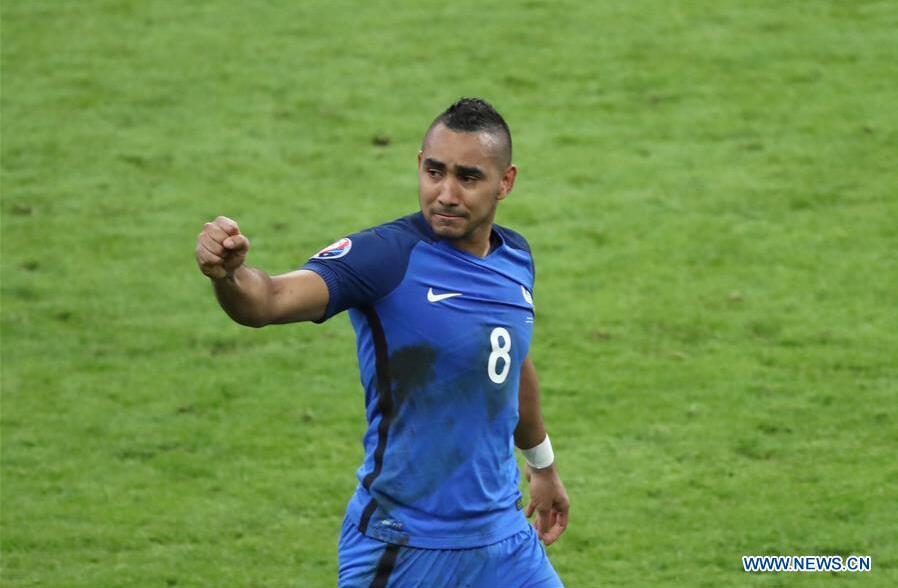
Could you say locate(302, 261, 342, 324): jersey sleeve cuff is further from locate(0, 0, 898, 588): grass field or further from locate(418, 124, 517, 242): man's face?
locate(0, 0, 898, 588): grass field

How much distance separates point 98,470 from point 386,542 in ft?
A: 14.2

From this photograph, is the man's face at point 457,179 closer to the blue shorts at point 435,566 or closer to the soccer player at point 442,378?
the soccer player at point 442,378

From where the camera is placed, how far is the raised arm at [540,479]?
6203 millimetres

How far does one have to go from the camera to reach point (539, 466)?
627 centimetres

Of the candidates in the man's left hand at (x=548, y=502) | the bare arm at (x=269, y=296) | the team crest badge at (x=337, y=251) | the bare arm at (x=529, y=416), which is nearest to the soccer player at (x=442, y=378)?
the team crest badge at (x=337, y=251)

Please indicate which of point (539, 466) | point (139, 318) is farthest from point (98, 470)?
point (539, 466)

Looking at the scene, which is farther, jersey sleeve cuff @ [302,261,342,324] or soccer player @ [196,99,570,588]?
soccer player @ [196,99,570,588]

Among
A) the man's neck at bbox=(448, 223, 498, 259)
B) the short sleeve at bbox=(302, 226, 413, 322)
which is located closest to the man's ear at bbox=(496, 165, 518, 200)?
the man's neck at bbox=(448, 223, 498, 259)

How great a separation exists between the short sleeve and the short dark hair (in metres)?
0.44

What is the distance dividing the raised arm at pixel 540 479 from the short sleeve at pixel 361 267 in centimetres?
102

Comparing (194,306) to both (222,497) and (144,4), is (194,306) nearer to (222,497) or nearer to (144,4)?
(222,497)

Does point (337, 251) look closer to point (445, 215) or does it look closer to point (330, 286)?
point (330, 286)

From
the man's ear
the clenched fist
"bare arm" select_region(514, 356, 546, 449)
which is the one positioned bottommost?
"bare arm" select_region(514, 356, 546, 449)

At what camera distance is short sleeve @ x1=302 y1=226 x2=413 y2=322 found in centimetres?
519
